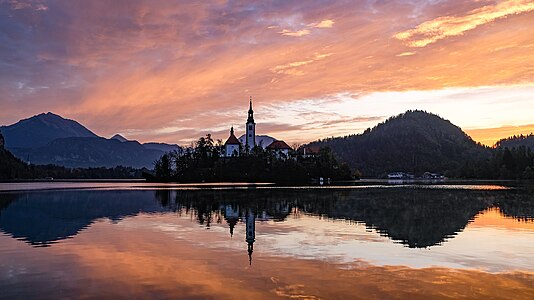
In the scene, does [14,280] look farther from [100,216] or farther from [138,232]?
[100,216]

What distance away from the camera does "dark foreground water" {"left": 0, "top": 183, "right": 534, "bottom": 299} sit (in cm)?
1413

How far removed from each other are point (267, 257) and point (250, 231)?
28.3 ft

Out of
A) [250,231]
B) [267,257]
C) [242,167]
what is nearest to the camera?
[267,257]

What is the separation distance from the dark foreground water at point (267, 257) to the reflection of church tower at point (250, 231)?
0.27 feet

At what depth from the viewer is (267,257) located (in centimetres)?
1938

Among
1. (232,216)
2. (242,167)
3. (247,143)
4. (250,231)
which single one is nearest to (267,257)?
(250,231)

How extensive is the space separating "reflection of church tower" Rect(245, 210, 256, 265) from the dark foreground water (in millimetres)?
84

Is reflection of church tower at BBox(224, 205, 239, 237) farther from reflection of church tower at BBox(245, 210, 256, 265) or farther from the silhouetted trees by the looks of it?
the silhouetted trees

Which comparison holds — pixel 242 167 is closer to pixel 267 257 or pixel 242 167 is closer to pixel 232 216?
pixel 232 216

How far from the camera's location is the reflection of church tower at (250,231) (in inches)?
846

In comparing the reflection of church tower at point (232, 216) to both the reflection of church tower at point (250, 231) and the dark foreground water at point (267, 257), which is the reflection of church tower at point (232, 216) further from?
the reflection of church tower at point (250, 231)

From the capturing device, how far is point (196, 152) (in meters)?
177

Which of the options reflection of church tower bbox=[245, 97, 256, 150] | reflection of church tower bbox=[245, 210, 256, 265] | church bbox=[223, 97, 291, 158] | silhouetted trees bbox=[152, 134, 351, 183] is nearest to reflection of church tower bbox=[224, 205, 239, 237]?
reflection of church tower bbox=[245, 210, 256, 265]

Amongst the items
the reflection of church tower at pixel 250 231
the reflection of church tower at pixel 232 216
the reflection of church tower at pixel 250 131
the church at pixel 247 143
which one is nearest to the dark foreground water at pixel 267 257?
the reflection of church tower at pixel 250 231
